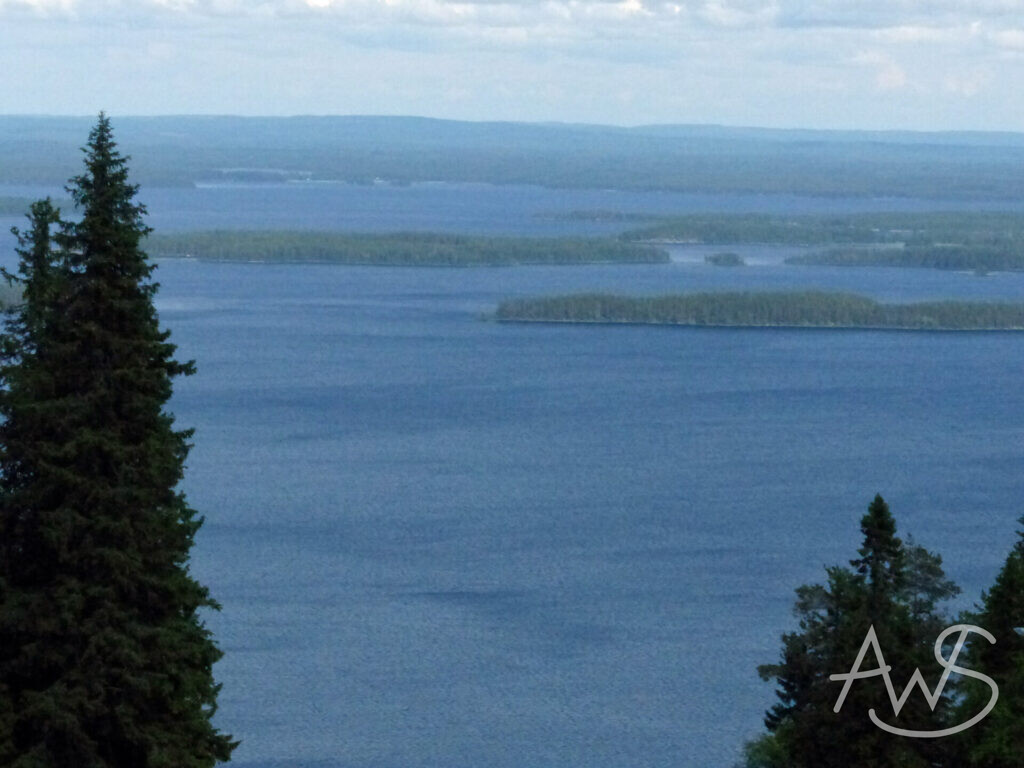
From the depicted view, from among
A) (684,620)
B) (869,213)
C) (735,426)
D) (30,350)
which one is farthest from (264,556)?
(869,213)

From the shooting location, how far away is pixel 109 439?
864 centimetres

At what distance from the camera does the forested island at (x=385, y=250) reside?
109375mm

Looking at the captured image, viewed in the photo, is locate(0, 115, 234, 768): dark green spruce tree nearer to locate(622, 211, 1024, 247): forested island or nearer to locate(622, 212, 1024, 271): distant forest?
locate(622, 212, 1024, 271): distant forest

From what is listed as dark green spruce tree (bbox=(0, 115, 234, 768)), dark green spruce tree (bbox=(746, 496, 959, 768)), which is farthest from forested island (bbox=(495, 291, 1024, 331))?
dark green spruce tree (bbox=(0, 115, 234, 768))

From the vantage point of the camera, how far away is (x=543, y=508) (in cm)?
4012

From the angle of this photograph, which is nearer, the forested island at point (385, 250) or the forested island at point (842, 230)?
the forested island at point (385, 250)

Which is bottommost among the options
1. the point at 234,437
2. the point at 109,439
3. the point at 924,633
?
the point at 234,437

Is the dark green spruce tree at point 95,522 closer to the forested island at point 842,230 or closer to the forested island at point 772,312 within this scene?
the forested island at point 772,312

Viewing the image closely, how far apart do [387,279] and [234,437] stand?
5326 cm

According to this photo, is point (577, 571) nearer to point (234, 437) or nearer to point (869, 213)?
point (234, 437)

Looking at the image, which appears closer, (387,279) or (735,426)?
(735,426)

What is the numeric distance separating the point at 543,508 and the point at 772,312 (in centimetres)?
4509

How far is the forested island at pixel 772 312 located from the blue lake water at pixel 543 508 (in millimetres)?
2242

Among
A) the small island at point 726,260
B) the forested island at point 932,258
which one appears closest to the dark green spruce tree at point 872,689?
the small island at point 726,260
